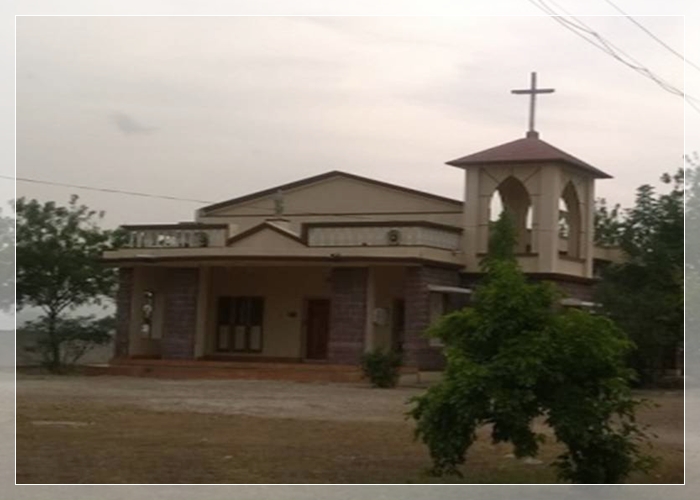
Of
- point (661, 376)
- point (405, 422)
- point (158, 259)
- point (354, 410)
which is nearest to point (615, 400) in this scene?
point (405, 422)

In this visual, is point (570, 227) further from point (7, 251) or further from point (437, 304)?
point (7, 251)

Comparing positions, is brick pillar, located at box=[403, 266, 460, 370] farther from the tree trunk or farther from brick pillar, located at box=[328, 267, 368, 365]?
the tree trunk

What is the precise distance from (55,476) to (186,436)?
12.3 feet

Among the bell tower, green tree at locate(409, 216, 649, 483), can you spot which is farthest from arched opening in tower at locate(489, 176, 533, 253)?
green tree at locate(409, 216, 649, 483)

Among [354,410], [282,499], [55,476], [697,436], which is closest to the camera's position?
[282,499]

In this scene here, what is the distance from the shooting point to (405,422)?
59.2 ft

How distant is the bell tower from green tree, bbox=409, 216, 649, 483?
1845 centimetres

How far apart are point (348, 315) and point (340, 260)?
4.65 feet

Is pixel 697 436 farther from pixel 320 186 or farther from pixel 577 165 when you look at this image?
pixel 320 186

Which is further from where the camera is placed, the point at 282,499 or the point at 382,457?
the point at 382,457

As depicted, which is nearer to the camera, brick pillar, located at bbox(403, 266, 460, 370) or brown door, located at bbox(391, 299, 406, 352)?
brick pillar, located at bbox(403, 266, 460, 370)

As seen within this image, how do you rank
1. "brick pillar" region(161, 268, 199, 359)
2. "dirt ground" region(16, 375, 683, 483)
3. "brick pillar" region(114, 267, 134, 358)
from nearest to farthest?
"dirt ground" region(16, 375, 683, 483)
"brick pillar" region(161, 268, 199, 359)
"brick pillar" region(114, 267, 134, 358)

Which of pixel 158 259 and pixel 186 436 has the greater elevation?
pixel 158 259

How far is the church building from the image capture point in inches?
1204
